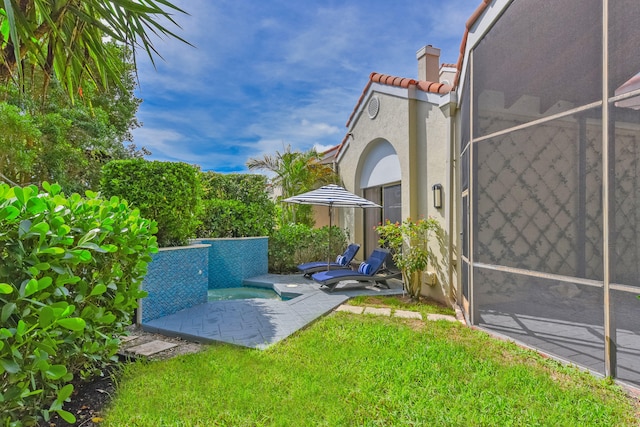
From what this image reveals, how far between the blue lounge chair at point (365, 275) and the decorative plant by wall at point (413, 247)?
814mm

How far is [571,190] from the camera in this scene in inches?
205

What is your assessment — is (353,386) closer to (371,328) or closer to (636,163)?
(371,328)

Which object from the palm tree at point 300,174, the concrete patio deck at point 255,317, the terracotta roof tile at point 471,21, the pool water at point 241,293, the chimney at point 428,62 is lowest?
the pool water at point 241,293

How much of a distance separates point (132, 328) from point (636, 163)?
912cm

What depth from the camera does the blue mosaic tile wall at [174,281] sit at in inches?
289

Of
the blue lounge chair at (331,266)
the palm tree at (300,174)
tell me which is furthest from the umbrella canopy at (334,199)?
the palm tree at (300,174)

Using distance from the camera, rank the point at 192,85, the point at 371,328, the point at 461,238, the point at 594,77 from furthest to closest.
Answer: the point at 192,85 → the point at 461,238 → the point at 371,328 → the point at 594,77

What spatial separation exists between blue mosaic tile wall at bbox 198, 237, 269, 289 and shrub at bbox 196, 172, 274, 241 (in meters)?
0.75

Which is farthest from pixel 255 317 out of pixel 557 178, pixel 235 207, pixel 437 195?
pixel 557 178

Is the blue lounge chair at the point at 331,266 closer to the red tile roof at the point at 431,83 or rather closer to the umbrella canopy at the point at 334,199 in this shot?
the umbrella canopy at the point at 334,199

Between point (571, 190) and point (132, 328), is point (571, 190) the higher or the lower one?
the higher one

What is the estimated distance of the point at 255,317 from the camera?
7.60 metres

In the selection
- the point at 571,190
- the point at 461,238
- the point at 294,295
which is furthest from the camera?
the point at 294,295

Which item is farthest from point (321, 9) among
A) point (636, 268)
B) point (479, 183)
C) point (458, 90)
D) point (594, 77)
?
point (636, 268)
